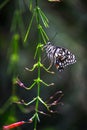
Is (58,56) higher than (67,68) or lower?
lower

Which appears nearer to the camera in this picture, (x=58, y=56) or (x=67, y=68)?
(x=58, y=56)

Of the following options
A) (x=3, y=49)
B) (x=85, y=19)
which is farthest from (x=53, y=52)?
(x=3, y=49)

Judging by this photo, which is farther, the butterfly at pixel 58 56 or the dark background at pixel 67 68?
the dark background at pixel 67 68

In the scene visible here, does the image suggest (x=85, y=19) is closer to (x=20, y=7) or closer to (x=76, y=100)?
(x=76, y=100)
